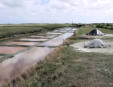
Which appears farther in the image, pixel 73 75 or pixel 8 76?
pixel 8 76

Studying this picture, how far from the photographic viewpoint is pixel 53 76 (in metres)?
5.75

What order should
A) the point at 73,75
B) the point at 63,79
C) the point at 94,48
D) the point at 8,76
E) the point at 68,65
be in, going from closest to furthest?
the point at 63,79 < the point at 73,75 < the point at 8,76 < the point at 68,65 < the point at 94,48

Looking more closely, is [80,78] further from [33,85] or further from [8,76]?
[8,76]

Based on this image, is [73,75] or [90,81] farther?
[73,75]

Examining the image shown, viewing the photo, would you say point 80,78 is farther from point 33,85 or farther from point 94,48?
point 94,48

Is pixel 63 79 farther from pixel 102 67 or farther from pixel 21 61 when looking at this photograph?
pixel 21 61

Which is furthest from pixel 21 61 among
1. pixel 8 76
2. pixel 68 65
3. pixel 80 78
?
pixel 80 78

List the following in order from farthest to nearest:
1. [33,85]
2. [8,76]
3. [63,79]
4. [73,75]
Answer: [8,76] → [73,75] → [63,79] → [33,85]

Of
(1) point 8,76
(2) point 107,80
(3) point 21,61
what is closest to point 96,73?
(2) point 107,80

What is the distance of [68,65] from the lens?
284 inches

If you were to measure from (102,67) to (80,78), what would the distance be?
5.76 feet

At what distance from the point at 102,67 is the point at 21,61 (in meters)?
4.71

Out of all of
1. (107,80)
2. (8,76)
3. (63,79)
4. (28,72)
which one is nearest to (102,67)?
(107,80)

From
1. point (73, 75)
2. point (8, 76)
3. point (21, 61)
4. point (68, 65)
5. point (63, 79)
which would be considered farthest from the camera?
point (21, 61)
